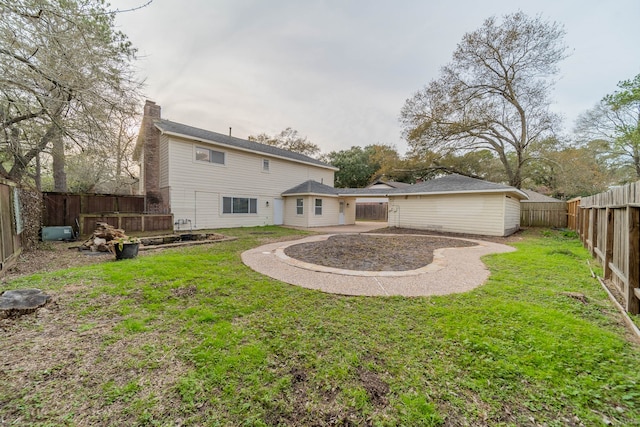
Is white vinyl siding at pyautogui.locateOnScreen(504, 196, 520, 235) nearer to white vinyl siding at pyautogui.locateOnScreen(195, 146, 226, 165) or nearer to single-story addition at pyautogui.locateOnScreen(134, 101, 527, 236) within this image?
single-story addition at pyautogui.locateOnScreen(134, 101, 527, 236)


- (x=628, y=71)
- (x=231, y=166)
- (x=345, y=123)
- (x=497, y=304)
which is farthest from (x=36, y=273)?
(x=628, y=71)

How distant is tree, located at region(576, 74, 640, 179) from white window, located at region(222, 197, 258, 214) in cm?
2538

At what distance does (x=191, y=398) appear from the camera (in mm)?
1778

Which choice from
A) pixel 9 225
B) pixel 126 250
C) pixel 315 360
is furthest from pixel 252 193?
pixel 315 360

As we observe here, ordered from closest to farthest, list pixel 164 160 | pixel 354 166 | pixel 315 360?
pixel 315 360 < pixel 164 160 < pixel 354 166

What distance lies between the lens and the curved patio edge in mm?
4055

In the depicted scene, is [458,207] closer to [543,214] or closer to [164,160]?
[543,214]

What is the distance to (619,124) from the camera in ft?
60.3

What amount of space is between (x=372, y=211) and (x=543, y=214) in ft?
43.1

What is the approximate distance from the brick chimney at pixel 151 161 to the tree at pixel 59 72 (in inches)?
248

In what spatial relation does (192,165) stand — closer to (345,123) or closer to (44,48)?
(44,48)

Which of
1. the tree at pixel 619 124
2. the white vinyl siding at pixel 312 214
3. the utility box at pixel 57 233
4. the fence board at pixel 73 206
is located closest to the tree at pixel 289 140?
the white vinyl siding at pixel 312 214

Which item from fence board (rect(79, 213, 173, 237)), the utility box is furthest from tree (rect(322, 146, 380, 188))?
the utility box

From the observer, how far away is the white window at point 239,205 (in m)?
13.7
